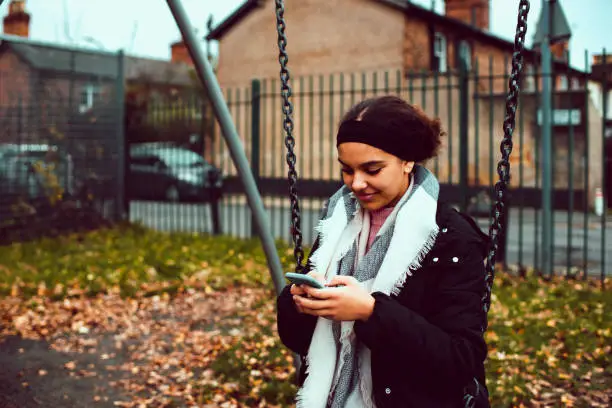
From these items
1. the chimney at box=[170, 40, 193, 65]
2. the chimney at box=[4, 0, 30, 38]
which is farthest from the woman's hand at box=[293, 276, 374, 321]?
the chimney at box=[170, 40, 193, 65]

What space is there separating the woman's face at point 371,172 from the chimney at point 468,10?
959 inches

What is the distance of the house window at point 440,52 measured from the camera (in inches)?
798

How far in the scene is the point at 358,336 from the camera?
1507mm

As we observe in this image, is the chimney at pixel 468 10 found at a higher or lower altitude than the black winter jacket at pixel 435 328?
higher

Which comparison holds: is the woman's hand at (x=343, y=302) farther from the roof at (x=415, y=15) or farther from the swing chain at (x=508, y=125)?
the roof at (x=415, y=15)

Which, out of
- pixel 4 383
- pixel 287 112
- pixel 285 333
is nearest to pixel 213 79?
pixel 287 112

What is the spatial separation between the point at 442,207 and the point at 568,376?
2517 millimetres

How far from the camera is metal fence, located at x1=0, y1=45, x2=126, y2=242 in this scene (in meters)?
8.32

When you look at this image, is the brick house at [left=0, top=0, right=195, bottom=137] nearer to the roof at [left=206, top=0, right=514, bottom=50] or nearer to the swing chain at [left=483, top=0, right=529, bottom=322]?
the swing chain at [left=483, top=0, right=529, bottom=322]

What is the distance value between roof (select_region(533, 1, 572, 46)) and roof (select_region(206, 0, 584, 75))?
41.7ft

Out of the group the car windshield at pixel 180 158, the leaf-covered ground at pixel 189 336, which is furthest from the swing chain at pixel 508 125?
the car windshield at pixel 180 158

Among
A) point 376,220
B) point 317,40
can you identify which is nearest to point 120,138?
point 376,220

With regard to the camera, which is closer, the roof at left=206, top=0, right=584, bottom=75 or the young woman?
the young woman

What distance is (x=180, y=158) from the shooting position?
35.3ft
